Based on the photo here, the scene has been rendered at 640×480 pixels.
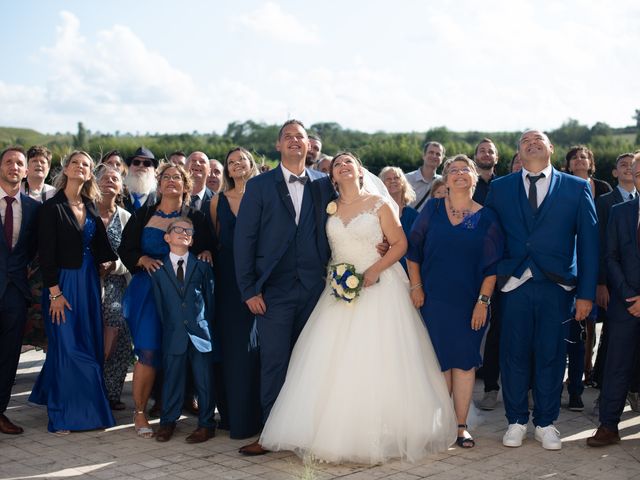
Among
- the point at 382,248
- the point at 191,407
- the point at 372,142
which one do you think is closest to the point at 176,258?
the point at 191,407

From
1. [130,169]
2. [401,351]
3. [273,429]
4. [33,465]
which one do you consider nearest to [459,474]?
[401,351]

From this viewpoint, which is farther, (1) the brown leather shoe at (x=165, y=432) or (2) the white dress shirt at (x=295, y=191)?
(1) the brown leather shoe at (x=165, y=432)

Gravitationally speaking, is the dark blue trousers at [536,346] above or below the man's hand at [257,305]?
below

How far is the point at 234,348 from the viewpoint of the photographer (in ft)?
21.6

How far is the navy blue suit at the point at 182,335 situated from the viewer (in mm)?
6445

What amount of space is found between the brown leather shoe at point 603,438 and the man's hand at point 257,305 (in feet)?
8.82

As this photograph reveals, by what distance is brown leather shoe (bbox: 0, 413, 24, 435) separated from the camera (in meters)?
6.57

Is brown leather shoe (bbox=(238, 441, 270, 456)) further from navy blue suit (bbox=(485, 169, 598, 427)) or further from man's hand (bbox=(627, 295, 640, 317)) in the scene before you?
man's hand (bbox=(627, 295, 640, 317))

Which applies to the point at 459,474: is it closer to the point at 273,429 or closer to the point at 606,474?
the point at 606,474

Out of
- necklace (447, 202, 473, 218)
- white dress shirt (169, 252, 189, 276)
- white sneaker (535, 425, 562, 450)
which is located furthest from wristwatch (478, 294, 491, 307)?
white dress shirt (169, 252, 189, 276)

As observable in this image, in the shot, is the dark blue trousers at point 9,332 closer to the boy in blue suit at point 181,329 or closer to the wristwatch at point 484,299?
the boy in blue suit at point 181,329

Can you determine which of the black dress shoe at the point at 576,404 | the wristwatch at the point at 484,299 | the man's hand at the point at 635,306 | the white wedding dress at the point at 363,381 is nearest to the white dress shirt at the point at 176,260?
the white wedding dress at the point at 363,381

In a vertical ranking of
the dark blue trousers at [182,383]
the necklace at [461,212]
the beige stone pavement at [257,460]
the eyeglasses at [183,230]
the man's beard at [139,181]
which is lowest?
the beige stone pavement at [257,460]

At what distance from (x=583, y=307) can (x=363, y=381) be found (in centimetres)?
177
